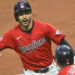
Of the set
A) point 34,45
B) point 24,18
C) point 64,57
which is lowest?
point 34,45

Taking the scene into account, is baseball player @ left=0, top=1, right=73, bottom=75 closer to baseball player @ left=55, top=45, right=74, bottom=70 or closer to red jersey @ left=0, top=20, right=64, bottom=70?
red jersey @ left=0, top=20, right=64, bottom=70

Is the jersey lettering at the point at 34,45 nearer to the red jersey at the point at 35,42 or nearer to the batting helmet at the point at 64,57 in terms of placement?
the red jersey at the point at 35,42

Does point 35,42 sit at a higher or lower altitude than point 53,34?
lower

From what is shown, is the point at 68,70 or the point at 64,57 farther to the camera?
the point at 64,57

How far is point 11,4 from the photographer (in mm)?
11750

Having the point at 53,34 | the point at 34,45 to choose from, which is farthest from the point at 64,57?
the point at 34,45

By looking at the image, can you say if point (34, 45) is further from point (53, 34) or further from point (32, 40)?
point (53, 34)

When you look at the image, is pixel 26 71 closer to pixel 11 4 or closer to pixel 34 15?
pixel 34 15

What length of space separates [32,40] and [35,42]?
2.2 inches

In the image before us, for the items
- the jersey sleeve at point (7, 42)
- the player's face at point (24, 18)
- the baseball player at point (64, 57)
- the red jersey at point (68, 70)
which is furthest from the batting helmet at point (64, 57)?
the jersey sleeve at point (7, 42)

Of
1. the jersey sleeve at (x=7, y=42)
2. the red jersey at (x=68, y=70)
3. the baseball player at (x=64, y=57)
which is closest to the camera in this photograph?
the red jersey at (x=68, y=70)

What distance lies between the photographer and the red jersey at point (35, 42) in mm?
4262

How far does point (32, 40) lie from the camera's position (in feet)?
14.2

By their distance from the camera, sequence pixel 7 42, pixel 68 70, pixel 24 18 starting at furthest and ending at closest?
pixel 7 42, pixel 24 18, pixel 68 70
